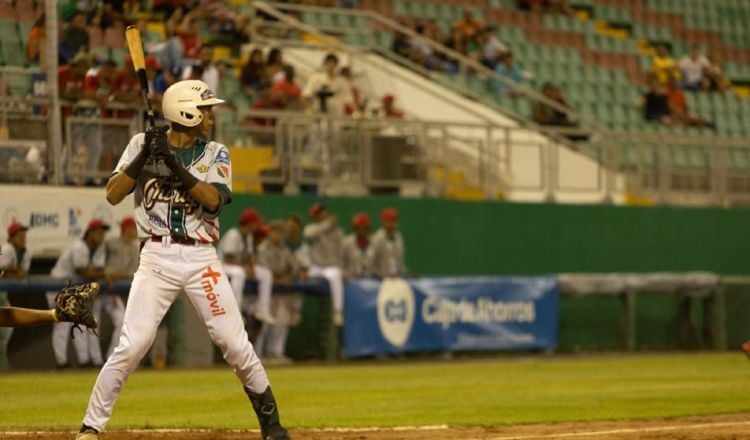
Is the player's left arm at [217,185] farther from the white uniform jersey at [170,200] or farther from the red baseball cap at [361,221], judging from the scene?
the red baseball cap at [361,221]

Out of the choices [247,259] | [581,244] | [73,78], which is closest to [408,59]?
[581,244]

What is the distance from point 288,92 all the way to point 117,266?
4302 millimetres

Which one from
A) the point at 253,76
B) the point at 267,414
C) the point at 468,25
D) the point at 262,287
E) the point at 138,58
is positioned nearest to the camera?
the point at 267,414

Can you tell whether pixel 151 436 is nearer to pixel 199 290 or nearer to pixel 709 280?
pixel 199 290

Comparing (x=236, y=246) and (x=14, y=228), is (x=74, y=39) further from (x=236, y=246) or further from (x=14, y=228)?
(x=236, y=246)

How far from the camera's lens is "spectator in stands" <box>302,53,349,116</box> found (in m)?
21.2

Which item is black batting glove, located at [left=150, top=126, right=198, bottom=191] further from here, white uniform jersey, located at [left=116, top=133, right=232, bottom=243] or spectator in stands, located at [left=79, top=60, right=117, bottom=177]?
spectator in stands, located at [left=79, top=60, right=117, bottom=177]

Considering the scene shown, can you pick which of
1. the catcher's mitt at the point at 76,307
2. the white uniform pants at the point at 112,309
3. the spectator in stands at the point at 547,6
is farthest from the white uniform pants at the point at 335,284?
the spectator in stands at the point at 547,6

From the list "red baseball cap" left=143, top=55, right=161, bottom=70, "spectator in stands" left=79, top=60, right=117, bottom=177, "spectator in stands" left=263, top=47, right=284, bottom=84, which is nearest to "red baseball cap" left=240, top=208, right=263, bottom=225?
"spectator in stands" left=79, top=60, right=117, bottom=177

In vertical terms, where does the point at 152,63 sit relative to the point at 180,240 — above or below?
above

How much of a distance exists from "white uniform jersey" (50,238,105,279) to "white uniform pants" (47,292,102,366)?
43cm

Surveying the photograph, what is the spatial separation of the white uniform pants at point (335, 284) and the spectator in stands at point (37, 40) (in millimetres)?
4596

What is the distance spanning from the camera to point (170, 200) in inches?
330

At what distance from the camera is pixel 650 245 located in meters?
24.3
